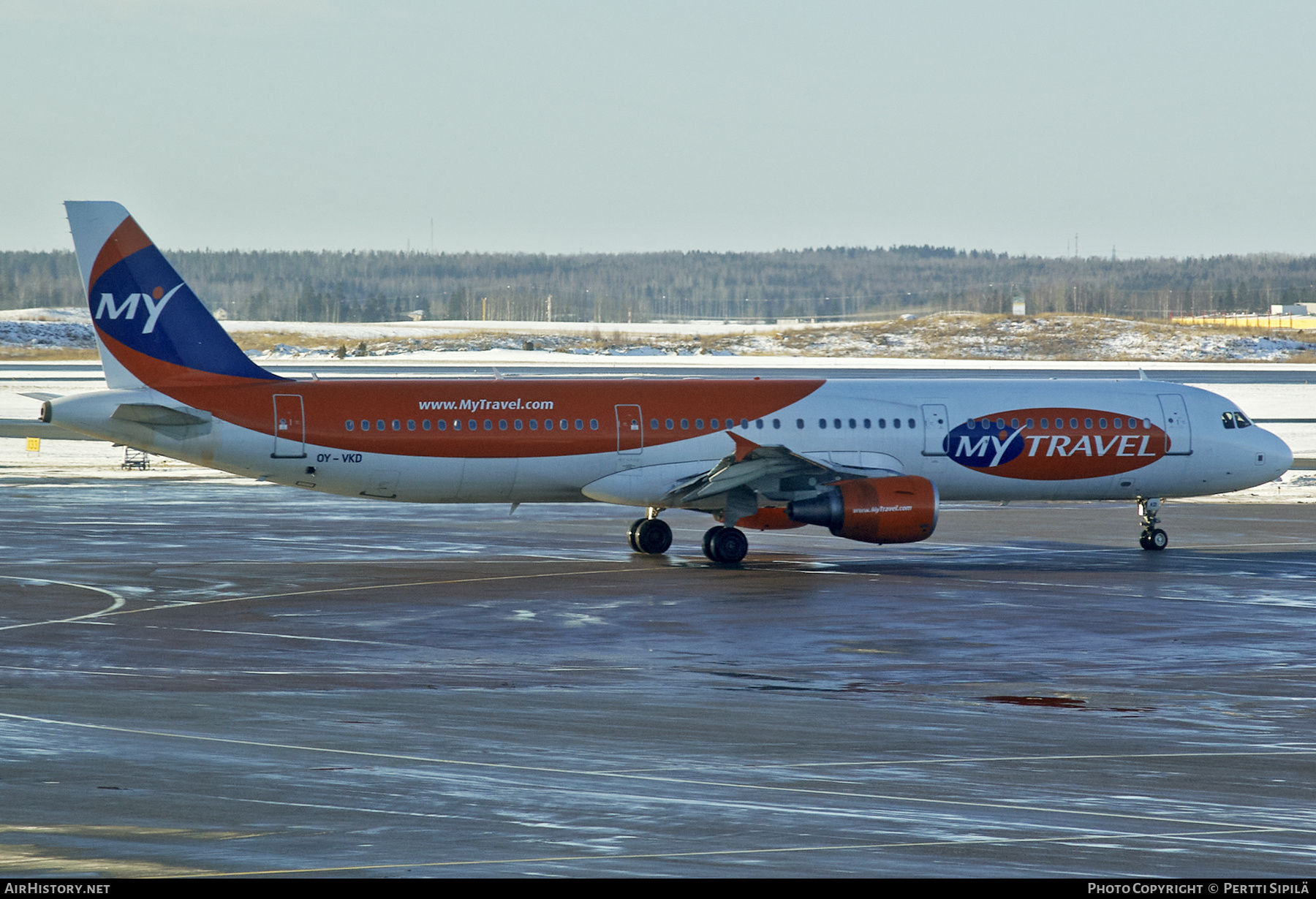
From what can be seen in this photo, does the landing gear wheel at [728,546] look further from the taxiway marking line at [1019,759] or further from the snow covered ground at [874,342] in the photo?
the snow covered ground at [874,342]

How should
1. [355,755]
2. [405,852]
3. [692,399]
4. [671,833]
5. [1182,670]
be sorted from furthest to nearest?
1. [692,399]
2. [1182,670]
3. [355,755]
4. [671,833]
5. [405,852]

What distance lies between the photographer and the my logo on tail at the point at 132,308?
1195 inches

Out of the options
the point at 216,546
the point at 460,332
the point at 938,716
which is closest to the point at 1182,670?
the point at 938,716

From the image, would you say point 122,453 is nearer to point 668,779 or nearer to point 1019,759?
point 668,779

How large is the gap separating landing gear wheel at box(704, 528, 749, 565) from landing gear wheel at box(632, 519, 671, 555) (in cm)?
165

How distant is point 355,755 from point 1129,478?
24238mm

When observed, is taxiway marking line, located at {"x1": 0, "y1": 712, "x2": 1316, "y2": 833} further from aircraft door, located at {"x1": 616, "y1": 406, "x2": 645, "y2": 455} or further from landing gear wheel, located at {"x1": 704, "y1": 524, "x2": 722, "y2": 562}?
aircraft door, located at {"x1": 616, "y1": 406, "x2": 645, "y2": 455}

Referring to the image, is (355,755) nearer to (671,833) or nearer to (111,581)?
(671,833)

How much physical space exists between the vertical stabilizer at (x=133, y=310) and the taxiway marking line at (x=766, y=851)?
68.7 feet

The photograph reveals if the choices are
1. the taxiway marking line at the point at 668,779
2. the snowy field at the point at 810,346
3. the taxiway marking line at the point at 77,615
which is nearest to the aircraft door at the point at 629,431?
the taxiway marking line at the point at 77,615

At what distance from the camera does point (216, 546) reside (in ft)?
109

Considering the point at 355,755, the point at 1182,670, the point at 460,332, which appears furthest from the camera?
the point at 460,332

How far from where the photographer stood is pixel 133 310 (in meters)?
30.4

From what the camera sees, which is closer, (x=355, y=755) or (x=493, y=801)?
(x=493, y=801)
